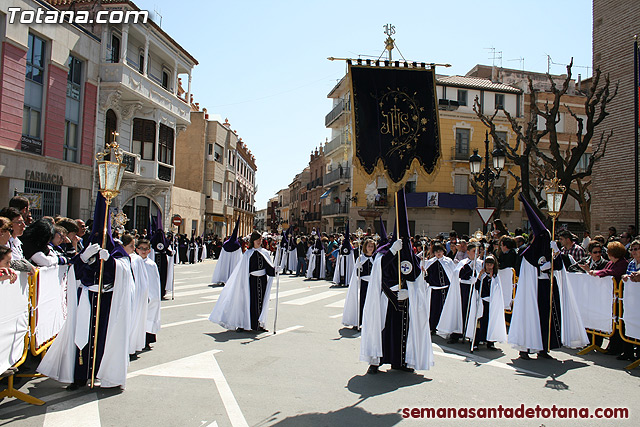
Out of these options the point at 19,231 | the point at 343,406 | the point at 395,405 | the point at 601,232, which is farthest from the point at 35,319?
the point at 601,232

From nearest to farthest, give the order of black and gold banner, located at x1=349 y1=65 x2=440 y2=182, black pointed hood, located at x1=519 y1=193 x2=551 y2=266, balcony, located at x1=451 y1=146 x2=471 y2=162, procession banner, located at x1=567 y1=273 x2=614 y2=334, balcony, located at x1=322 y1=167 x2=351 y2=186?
black pointed hood, located at x1=519 y1=193 x2=551 y2=266 → procession banner, located at x1=567 y1=273 x2=614 y2=334 → black and gold banner, located at x1=349 y1=65 x2=440 y2=182 → balcony, located at x1=451 y1=146 x2=471 y2=162 → balcony, located at x1=322 y1=167 x2=351 y2=186

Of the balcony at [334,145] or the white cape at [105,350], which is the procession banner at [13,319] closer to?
the white cape at [105,350]

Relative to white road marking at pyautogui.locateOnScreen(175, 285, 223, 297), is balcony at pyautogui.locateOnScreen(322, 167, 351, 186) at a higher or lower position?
higher

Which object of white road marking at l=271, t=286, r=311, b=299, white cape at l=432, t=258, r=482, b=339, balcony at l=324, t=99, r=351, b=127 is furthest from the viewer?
balcony at l=324, t=99, r=351, b=127

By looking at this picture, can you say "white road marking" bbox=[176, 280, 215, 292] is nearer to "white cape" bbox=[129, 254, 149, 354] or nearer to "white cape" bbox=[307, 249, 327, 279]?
"white cape" bbox=[307, 249, 327, 279]

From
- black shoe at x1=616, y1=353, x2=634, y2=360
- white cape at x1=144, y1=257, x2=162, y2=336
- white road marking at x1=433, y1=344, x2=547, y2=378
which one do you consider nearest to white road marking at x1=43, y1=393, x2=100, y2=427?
white cape at x1=144, y1=257, x2=162, y2=336

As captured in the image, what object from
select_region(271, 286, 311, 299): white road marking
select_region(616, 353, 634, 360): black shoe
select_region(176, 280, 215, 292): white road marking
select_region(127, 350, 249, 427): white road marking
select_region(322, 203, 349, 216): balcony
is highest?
select_region(322, 203, 349, 216): balcony

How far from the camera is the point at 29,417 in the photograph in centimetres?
481

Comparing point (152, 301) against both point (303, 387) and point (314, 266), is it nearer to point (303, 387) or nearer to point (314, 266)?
point (303, 387)

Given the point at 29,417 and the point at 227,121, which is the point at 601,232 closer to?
the point at 29,417

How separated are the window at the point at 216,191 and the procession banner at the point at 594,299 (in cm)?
3399

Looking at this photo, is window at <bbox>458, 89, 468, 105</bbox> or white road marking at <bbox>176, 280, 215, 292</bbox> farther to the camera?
window at <bbox>458, 89, 468, 105</bbox>

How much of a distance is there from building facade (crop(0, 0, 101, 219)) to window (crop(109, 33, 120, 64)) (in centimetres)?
99

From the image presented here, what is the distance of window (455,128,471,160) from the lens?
38812 mm
